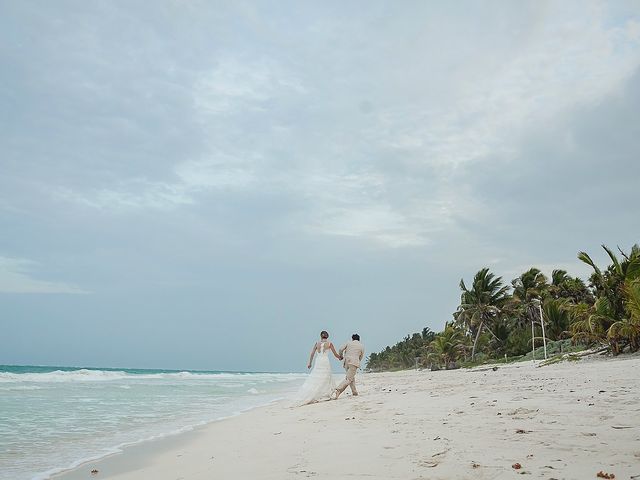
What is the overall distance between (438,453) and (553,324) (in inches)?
1358

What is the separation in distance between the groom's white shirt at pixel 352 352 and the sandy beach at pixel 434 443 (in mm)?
3987

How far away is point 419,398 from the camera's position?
1066cm

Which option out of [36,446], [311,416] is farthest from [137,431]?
[311,416]

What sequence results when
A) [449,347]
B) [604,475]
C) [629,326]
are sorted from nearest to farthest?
1. [604,475]
2. [629,326]
3. [449,347]

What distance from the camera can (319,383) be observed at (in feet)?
42.7

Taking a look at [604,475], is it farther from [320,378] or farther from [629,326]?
[629,326]

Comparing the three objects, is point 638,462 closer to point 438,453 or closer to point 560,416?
point 438,453

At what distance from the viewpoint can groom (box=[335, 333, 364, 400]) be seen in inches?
537

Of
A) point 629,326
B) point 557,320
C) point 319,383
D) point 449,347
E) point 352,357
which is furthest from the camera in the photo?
point 449,347

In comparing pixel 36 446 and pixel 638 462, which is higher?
pixel 638 462

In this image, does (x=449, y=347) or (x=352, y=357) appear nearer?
(x=352, y=357)

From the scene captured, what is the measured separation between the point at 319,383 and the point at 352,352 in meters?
1.46

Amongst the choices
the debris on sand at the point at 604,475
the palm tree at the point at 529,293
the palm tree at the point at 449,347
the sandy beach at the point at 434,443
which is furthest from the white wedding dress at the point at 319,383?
the palm tree at the point at 529,293

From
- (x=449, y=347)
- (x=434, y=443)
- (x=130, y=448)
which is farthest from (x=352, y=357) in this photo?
(x=449, y=347)
